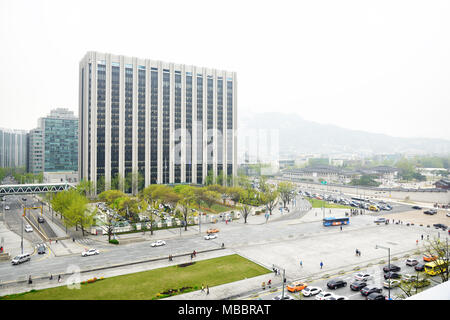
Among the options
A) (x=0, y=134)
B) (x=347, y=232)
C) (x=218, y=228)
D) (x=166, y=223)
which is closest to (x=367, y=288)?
(x=347, y=232)

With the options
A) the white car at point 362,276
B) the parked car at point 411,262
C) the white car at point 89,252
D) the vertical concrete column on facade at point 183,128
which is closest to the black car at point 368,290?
the white car at point 362,276

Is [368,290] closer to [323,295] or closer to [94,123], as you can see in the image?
[323,295]

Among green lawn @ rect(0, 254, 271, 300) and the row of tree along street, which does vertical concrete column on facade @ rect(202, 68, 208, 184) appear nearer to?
the row of tree along street

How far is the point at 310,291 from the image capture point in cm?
1942

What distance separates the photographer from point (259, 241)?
33.2 m

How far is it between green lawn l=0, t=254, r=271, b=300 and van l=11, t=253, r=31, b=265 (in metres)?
8.09

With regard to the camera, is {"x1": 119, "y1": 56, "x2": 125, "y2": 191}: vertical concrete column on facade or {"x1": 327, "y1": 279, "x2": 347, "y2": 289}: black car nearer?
{"x1": 327, "y1": 279, "x2": 347, "y2": 289}: black car

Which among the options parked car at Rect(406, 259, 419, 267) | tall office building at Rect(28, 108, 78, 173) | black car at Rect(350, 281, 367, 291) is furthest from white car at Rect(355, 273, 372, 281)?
tall office building at Rect(28, 108, 78, 173)

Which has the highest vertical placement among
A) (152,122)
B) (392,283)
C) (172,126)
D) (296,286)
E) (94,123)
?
(152,122)

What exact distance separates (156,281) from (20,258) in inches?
554

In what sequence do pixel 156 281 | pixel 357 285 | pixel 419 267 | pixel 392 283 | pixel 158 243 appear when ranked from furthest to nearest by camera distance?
1. pixel 158 243
2. pixel 419 267
3. pixel 156 281
4. pixel 392 283
5. pixel 357 285

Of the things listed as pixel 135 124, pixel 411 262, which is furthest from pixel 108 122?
pixel 411 262

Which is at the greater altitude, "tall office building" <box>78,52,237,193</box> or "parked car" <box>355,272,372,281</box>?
"tall office building" <box>78,52,237,193</box>

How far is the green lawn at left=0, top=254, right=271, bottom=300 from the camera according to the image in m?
18.8
